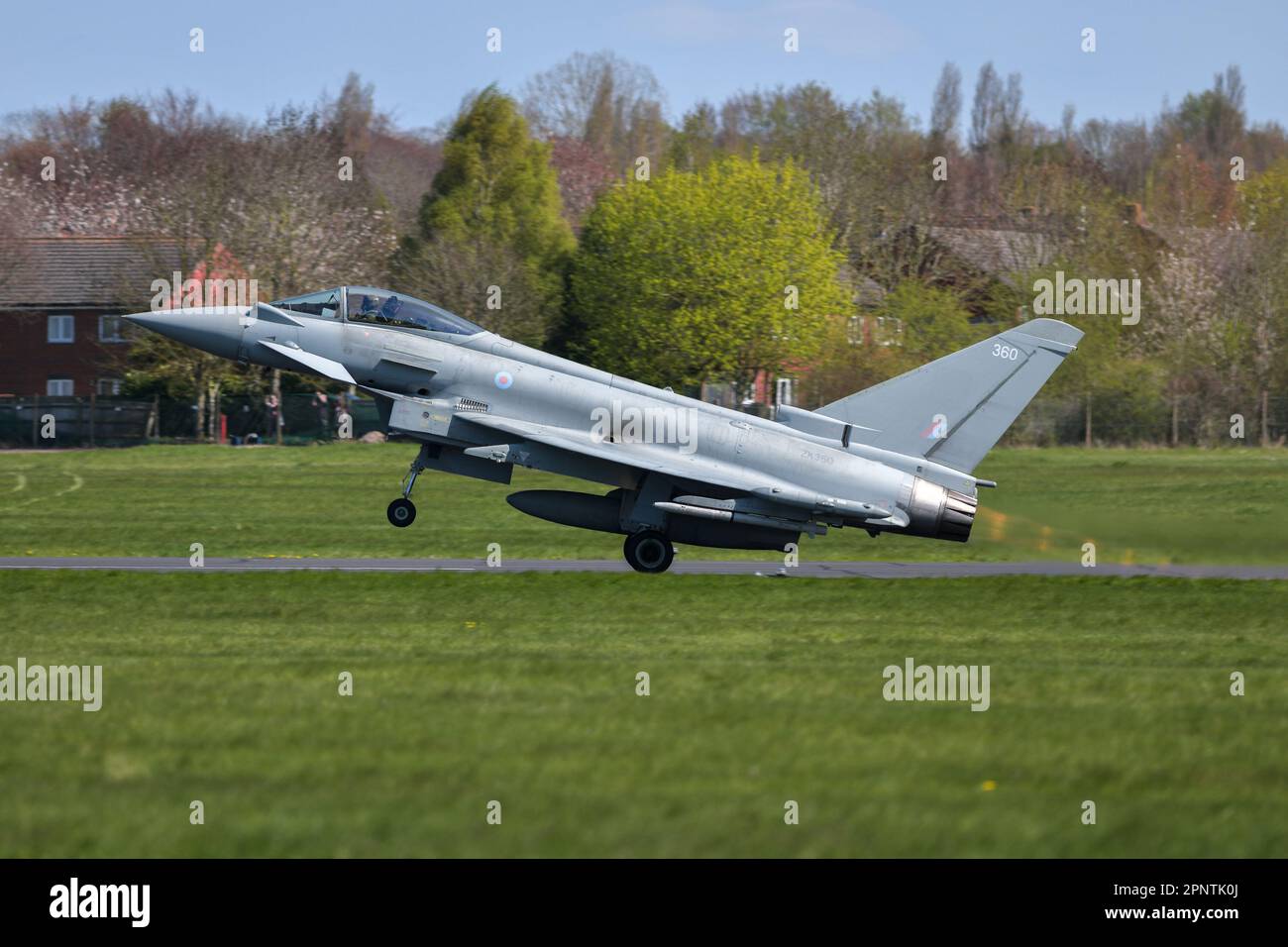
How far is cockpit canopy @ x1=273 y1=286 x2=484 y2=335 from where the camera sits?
23.3m

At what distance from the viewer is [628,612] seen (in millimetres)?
19250

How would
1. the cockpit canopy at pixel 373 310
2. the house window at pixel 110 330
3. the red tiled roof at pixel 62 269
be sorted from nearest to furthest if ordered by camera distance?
the cockpit canopy at pixel 373 310 → the house window at pixel 110 330 → the red tiled roof at pixel 62 269

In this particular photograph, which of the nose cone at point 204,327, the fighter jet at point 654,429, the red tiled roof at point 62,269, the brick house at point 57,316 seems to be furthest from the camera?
the brick house at point 57,316

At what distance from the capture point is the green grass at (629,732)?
914 cm

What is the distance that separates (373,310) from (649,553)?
19.0 ft

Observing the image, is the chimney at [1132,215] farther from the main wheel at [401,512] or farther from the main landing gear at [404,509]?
the main wheel at [401,512]

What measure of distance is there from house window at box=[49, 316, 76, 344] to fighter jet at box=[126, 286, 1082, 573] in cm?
5371

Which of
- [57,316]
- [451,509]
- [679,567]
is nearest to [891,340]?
[451,509]

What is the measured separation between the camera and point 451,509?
35750mm

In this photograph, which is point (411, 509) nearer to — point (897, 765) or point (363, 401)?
point (897, 765)

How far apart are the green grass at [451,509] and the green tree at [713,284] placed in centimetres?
1043

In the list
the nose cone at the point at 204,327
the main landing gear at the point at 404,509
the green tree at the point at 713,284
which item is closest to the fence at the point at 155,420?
the green tree at the point at 713,284

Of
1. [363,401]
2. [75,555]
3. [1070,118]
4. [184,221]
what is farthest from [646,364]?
[1070,118]

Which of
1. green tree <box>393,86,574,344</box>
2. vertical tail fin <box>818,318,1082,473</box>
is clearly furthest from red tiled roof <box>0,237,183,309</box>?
vertical tail fin <box>818,318,1082,473</box>
